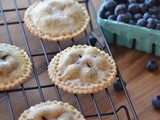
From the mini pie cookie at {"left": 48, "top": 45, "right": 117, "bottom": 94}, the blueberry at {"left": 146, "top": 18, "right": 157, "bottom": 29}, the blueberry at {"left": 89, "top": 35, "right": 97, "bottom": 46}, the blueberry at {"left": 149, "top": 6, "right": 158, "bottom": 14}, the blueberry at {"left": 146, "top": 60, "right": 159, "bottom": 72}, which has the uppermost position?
the blueberry at {"left": 149, "top": 6, "right": 158, "bottom": 14}

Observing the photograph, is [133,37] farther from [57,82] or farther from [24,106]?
[24,106]

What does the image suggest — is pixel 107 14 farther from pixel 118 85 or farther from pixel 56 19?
pixel 118 85

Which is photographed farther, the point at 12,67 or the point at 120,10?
the point at 120,10

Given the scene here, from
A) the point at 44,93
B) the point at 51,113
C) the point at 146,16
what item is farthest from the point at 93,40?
the point at 51,113

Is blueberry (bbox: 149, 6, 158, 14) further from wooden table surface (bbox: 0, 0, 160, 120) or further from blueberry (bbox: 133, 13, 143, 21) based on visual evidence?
wooden table surface (bbox: 0, 0, 160, 120)

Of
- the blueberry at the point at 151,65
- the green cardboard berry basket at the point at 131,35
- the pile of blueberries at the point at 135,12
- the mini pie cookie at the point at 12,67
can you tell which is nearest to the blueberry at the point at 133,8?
the pile of blueberries at the point at 135,12

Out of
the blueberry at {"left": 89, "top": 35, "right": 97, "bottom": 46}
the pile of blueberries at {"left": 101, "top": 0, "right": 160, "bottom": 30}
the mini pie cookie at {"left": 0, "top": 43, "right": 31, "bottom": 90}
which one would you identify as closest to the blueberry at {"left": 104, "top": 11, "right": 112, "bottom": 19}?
the pile of blueberries at {"left": 101, "top": 0, "right": 160, "bottom": 30}

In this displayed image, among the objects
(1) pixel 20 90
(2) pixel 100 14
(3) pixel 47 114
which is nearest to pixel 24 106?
(1) pixel 20 90
